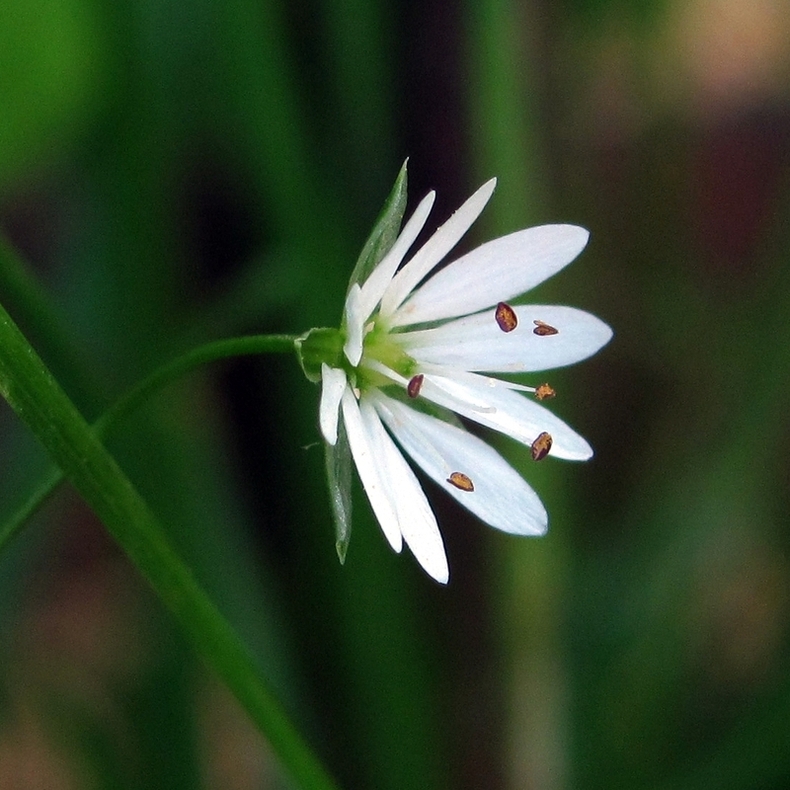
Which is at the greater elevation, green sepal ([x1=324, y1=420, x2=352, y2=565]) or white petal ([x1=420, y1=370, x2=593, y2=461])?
white petal ([x1=420, y1=370, x2=593, y2=461])

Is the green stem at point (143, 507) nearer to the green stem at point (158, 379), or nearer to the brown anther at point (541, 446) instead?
the green stem at point (158, 379)

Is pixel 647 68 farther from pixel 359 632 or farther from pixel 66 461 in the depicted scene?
pixel 66 461

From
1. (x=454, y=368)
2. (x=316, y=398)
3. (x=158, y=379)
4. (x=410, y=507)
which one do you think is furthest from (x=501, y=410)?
(x=316, y=398)

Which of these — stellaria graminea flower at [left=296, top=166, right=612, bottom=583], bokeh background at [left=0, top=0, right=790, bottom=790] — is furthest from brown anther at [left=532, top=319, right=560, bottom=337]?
bokeh background at [left=0, top=0, right=790, bottom=790]

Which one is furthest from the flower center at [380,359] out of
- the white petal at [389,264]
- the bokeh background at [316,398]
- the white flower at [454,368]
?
the bokeh background at [316,398]

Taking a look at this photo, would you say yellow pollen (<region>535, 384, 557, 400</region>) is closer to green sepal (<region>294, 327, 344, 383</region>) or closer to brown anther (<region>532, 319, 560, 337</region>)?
brown anther (<region>532, 319, 560, 337</region>)

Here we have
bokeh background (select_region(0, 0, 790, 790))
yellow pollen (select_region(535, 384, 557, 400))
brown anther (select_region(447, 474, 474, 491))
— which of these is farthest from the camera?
bokeh background (select_region(0, 0, 790, 790))

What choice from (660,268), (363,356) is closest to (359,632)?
(363,356)
